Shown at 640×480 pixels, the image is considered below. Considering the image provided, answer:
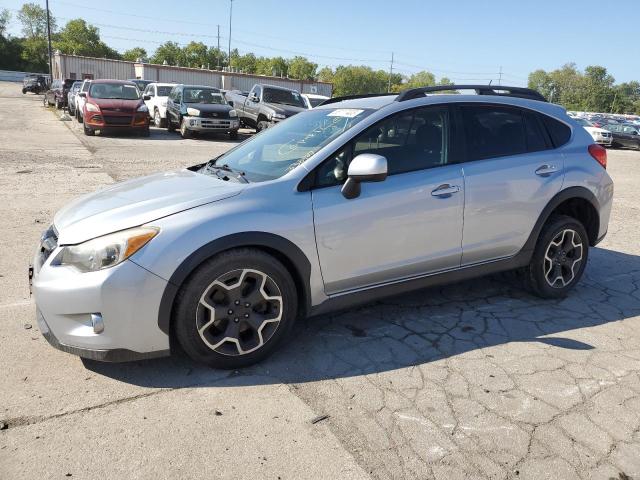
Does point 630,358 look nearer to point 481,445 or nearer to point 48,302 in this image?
point 481,445

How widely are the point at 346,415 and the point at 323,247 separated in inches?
40.2

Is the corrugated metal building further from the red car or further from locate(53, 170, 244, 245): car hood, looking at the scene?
locate(53, 170, 244, 245): car hood

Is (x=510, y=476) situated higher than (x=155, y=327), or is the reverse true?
(x=155, y=327)

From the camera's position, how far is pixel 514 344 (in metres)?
3.64

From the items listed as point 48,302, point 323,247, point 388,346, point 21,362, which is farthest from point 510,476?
point 21,362

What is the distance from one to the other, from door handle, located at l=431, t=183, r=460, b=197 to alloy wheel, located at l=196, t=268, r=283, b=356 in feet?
4.32

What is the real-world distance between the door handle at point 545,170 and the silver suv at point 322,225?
1cm

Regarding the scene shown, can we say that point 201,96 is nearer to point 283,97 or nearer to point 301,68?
point 283,97

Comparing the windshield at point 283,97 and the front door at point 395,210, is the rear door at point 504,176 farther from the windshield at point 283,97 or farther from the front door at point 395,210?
the windshield at point 283,97

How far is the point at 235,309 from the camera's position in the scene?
122 inches

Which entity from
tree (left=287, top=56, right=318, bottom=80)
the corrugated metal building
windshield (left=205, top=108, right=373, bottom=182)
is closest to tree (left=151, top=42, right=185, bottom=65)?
tree (left=287, top=56, right=318, bottom=80)

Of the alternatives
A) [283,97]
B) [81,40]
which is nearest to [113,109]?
[283,97]

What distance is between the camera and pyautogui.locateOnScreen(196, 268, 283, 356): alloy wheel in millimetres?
3037

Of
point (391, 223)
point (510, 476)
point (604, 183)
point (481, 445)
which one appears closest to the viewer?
point (510, 476)
